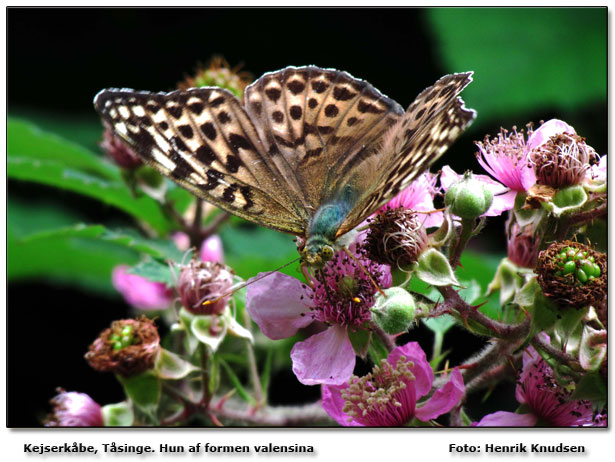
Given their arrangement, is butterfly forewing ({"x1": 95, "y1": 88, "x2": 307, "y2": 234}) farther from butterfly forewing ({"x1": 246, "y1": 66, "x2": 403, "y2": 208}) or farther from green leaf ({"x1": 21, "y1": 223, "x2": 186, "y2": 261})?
green leaf ({"x1": 21, "y1": 223, "x2": 186, "y2": 261})

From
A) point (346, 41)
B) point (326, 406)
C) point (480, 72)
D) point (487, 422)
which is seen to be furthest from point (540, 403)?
point (346, 41)

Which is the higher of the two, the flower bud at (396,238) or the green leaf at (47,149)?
the green leaf at (47,149)

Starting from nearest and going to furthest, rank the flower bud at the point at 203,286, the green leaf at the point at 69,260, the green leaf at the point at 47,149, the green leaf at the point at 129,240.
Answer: the flower bud at the point at 203,286 < the green leaf at the point at 129,240 < the green leaf at the point at 47,149 < the green leaf at the point at 69,260

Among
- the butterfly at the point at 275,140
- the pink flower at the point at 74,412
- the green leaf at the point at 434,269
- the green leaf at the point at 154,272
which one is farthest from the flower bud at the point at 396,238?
the pink flower at the point at 74,412

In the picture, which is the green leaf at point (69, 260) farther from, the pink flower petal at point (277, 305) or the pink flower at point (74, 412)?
the pink flower petal at point (277, 305)

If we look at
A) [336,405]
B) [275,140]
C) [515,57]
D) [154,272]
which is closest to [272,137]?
[275,140]

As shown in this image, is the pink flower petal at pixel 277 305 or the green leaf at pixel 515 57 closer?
the pink flower petal at pixel 277 305
